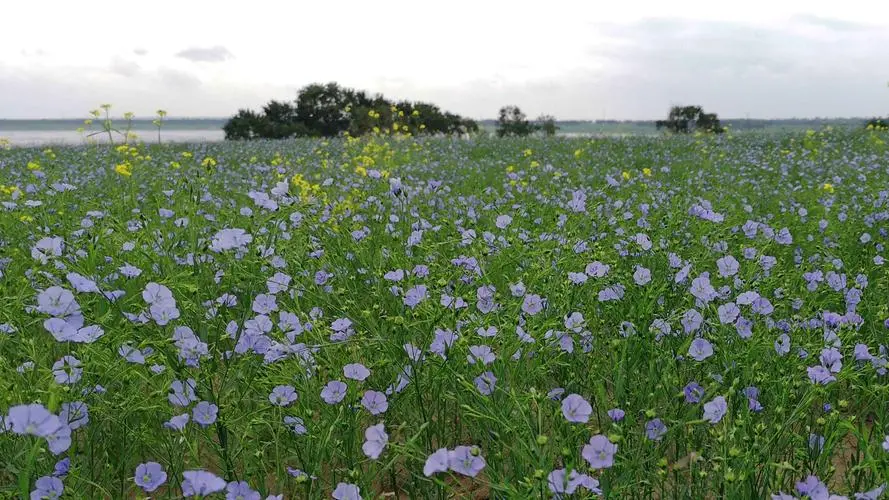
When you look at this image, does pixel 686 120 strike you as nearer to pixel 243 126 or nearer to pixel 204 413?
pixel 243 126

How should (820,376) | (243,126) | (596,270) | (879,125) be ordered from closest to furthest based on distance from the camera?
(820,376) → (596,270) → (879,125) → (243,126)

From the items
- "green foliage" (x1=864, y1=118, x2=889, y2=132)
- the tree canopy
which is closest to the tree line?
the tree canopy

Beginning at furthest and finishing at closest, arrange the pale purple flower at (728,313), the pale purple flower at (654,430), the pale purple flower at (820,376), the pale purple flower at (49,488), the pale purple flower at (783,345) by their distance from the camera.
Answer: the pale purple flower at (728,313), the pale purple flower at (783,345), the pale purple flower at (820,376), the pale purple flower at (654,430), the pale purple flower at (49,488)

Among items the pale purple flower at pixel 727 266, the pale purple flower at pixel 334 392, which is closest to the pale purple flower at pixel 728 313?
the pale purple flower at pixel 727 266

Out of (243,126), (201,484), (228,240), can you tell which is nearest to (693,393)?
(201,484)

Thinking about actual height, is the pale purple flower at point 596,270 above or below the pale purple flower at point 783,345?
above

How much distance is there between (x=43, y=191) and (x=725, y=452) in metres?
5.06

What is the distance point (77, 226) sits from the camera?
4.09 meters

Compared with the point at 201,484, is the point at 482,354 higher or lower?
higher

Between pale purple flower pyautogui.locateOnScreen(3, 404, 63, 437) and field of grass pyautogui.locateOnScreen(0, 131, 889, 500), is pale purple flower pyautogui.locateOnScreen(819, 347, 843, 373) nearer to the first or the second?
field of grass pyautogui.locateOnScreen(0, 131, 889, 500)

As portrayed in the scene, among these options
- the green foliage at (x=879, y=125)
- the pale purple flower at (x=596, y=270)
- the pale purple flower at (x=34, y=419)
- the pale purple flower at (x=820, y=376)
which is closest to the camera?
the pale purple flower at (x=34, y=419)

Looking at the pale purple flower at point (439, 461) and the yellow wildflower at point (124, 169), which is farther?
the yellow wildflower at point (124, 169)

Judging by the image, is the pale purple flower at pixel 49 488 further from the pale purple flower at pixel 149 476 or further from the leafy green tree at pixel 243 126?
the leafy green tree at pixel 243 126

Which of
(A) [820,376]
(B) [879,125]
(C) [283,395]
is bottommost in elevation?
(C) [283,395]
